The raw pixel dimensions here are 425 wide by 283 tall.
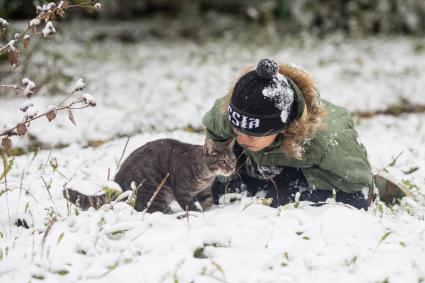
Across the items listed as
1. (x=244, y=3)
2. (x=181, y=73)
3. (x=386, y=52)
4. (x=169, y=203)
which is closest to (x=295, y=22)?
(x=244, y=3)

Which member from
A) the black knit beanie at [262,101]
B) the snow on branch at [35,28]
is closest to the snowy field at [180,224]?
the black knit beanie at [262,101]

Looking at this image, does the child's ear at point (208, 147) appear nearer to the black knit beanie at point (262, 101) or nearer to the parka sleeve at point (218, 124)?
the parka sleeve at point (218, 124)

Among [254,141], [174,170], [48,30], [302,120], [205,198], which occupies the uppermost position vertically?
[48,30]

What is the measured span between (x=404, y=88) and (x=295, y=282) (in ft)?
20.9

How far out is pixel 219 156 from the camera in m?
3.82

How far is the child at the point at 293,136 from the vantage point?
332 centimetres

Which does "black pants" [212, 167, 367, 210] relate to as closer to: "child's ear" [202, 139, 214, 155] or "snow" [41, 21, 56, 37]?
"child's ear" [202, 139, 214, 155]

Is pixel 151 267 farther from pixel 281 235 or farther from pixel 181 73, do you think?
pixel 181 73

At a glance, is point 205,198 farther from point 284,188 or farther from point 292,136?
point 292,136

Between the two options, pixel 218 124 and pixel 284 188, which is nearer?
pixel 284 188

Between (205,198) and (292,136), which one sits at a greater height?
(292,136)

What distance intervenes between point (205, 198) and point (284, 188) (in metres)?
0.64

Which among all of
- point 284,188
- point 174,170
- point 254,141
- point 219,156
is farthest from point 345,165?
point 174,170

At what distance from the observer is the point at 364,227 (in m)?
2.95
